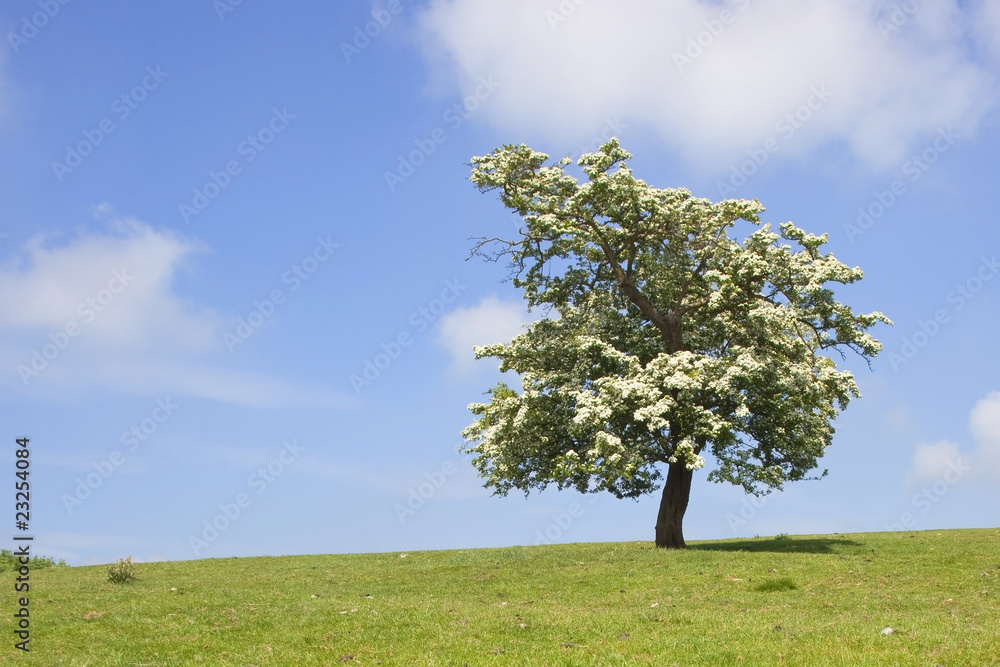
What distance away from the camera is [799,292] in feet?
125

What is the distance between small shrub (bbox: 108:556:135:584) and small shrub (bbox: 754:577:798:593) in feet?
77.6

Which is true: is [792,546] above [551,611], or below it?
above

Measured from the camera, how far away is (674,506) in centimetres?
3850

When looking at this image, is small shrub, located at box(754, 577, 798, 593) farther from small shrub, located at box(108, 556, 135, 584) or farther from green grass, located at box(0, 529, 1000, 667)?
small shrub, located at box(108, 556, 135, 584)

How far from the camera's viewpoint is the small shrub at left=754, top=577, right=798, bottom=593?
86.6 feet

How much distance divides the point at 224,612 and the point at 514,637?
8.95 meters

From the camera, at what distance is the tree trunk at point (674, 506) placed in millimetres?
38375

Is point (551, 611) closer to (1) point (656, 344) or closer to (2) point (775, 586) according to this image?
(2) point (775, 586)

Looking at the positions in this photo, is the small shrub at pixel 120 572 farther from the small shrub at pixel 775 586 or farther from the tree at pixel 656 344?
the small shrub at pixel 775 586

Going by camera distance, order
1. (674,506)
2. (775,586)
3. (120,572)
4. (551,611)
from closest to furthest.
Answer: (551,611) → (775,586) → (120,572) → (674,506)

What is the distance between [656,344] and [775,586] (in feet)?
50.8

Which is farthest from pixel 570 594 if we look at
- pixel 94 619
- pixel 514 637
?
pixel 94 619

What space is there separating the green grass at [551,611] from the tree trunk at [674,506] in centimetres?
279

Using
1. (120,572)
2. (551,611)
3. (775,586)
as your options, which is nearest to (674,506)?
(775,586)
